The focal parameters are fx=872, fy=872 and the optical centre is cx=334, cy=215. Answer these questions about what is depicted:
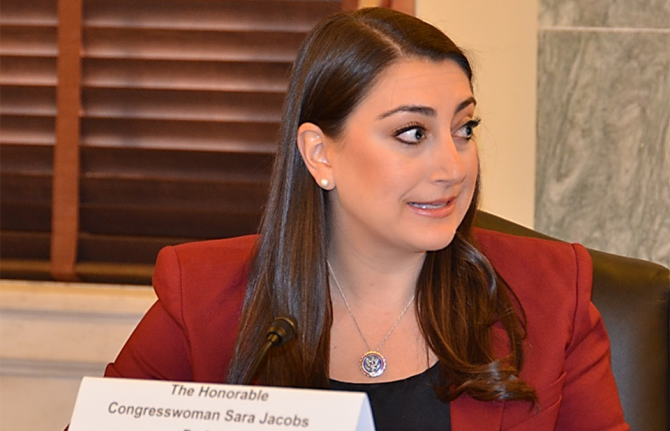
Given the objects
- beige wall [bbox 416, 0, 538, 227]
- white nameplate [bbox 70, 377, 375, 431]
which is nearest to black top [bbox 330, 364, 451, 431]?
white nameplate [bbox 70, 377, 375, 431]

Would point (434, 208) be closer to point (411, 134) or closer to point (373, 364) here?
point (411, 134)

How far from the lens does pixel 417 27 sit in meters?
1.58

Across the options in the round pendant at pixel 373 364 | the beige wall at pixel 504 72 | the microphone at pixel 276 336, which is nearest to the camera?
the microphone at pixel 276 336

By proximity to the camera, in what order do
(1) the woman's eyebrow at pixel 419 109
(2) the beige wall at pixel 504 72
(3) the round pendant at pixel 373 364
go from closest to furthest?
(1) the woman's eyebrow at pixel 419 109 < (3) the round pendant at pixel 373 364 < (2) the beige wall at pixel 504 72

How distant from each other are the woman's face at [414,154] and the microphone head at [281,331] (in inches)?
16.1

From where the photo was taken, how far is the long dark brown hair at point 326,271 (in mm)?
1541

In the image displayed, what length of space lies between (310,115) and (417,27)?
10.0 inches

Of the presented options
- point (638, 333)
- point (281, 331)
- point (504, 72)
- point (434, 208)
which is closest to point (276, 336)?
point (281, 331)

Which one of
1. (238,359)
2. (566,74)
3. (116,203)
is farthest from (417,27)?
(116,203)

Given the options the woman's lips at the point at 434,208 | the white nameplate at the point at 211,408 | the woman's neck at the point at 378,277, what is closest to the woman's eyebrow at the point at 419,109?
the woman's lips at the point at 434,208

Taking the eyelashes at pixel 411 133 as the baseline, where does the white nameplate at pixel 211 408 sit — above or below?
below

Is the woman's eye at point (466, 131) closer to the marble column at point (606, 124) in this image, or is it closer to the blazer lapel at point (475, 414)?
the blazer lapel at point (475, 414)

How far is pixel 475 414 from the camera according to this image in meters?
1.51

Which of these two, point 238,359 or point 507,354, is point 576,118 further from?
point 238,359
